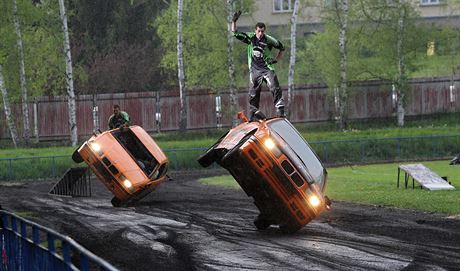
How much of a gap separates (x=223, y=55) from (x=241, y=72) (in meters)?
3.13

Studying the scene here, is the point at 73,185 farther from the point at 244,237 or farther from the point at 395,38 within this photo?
the point at 395,38

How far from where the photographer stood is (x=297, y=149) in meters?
17.9

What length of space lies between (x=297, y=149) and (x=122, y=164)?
8640mm

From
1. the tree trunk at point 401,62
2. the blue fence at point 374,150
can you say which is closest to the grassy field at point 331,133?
the blue fence at point 374,150

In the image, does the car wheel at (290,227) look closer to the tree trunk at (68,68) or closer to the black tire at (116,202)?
the black tire at (116,202)

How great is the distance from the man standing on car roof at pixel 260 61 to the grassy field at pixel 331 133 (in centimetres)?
2558

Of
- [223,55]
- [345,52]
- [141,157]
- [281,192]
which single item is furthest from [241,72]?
[281,192]

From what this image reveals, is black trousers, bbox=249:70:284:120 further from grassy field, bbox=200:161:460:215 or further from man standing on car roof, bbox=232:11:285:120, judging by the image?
grassy field, bbox=200:161:460:215

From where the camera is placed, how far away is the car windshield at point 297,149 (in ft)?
57.5

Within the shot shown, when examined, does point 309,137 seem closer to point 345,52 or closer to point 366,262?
point 345,52

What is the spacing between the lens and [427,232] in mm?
17109

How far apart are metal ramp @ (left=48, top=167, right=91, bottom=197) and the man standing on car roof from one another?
44.2ft

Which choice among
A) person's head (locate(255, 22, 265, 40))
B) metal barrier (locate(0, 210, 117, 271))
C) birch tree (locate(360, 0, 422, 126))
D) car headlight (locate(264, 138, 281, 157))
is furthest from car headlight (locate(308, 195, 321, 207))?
birch tree (locate(360, 0, 422, 126))

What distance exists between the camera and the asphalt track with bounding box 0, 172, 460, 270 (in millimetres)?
14195
